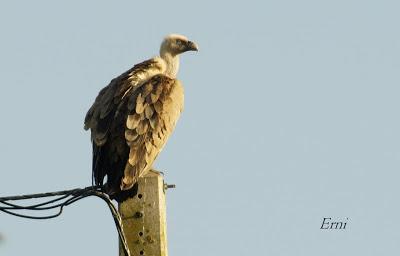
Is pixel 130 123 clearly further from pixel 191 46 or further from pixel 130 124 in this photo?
pixel 191 46

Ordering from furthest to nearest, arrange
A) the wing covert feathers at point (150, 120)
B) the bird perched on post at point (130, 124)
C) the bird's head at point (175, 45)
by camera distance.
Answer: the bird's head at point (175, 45), the wing covert feathers at point (150, 120), the bird perched on post at point (130, 124)

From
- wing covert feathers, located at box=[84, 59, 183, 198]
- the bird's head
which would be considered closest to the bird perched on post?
wing covert feathers, located at box=[84, 59, 183, 198]

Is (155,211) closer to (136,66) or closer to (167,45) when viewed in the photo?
(136,66)

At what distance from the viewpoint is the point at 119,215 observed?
23.5ft

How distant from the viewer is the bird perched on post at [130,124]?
8.34 metres

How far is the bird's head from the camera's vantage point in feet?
39.1

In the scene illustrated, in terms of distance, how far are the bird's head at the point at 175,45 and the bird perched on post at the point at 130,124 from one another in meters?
1.57

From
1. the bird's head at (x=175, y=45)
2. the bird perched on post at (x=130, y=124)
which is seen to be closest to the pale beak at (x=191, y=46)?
Result: the bird's head at (x=175, y=45)

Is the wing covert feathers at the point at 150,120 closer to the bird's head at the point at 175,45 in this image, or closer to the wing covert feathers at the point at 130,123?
the wing covert feathers at the point at 130,123

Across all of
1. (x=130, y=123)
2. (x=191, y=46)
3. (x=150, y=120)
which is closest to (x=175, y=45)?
(x=191, y=46)

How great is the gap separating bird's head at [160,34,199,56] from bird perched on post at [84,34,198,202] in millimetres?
1568

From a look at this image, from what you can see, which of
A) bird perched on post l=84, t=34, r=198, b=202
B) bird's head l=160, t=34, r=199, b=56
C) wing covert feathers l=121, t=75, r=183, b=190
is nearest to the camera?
bird perched on post l=84, t=34, r=198, b=202

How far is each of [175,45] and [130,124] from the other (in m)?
3.37

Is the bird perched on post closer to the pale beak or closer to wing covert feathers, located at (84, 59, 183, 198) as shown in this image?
wing covert feathers, located at (84, 59, 183, 198)
